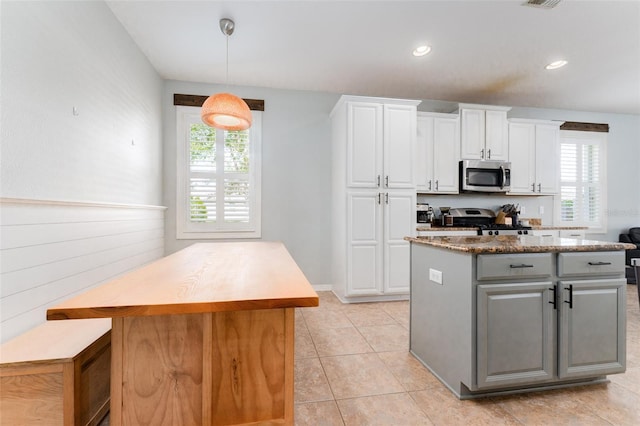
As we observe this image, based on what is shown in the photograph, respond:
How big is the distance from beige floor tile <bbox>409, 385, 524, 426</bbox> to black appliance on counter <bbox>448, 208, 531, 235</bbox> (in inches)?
108

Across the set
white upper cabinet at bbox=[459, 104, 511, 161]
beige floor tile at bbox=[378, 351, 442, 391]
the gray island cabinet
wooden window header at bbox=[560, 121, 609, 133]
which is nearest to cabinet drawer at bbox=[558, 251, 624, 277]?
the gray island cabinet

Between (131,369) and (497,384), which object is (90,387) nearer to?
(131,369)

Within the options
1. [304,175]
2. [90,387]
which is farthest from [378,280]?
[90,387]

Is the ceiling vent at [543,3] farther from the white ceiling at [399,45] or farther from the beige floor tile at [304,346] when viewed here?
the beige floor tile at [304,346]

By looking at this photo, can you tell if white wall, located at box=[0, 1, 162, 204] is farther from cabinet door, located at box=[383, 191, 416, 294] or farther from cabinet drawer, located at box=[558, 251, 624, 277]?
cabinet drawer, located at box=[558, 251, 624, 277]

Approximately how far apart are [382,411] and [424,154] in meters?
3.28

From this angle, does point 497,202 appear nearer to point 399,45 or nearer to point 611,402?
point 399,45

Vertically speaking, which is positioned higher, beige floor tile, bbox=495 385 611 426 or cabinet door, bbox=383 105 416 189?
cabinet door, bbox=383 105 416 189

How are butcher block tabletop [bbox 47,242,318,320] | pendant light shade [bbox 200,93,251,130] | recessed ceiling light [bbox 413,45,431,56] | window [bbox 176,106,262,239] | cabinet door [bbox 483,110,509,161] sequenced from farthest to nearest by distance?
cabinet door [bbox 483,110,509,161] → window [bbox 176,106,262,239] → recessed ceiling light [bbox 413,45,431,56] → pendant light shade [bbox 200,93,251,130] → butcher block tabletop [bbox 47,242,318,320]

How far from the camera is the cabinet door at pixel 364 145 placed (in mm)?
3619

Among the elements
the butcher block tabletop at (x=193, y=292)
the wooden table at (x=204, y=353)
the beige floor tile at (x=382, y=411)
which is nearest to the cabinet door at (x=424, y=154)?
the beige floor tile at (x=382, y=411)

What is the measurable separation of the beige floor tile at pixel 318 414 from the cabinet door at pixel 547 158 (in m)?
4.47

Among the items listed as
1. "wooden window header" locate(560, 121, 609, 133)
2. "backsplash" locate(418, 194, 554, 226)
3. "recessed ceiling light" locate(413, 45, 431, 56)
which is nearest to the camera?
"recessed ceiling light" locate(413, 45, 431, 56)

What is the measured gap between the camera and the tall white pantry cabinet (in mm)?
3633
